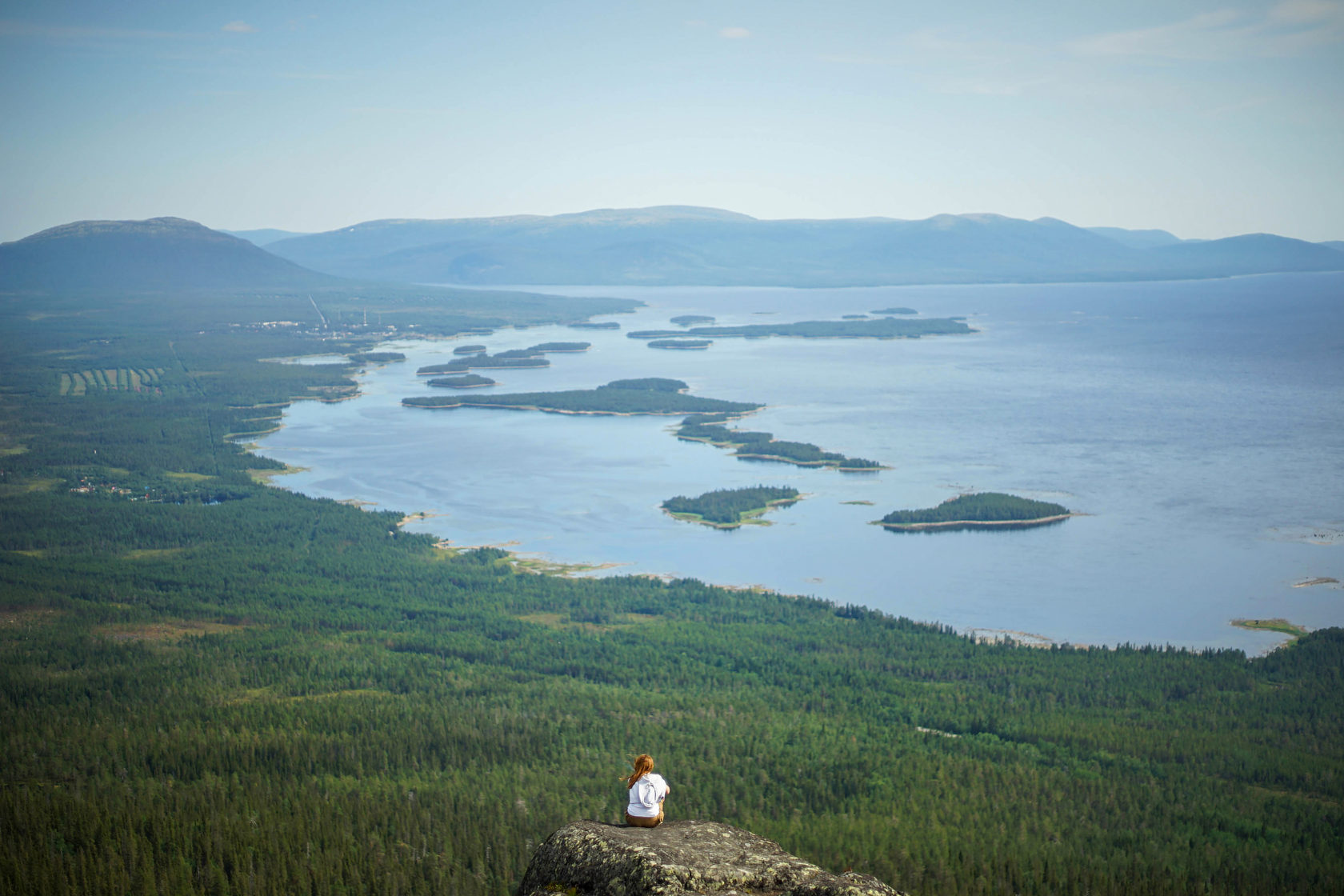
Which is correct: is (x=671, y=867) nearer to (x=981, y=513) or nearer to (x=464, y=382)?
(x=981, y=513)

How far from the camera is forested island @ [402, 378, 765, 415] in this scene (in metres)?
157

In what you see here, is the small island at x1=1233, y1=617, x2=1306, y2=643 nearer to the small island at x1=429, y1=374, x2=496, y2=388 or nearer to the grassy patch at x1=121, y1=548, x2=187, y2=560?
the grassy patch at x1=121, y1=548, x2=187, y2=560

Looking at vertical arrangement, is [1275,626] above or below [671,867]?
below

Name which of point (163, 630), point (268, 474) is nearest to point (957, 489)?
point (163, 630)

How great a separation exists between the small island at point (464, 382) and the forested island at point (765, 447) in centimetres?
5479

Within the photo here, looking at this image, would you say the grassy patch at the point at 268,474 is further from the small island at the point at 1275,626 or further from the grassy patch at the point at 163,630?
the small island at the point at 1275,626

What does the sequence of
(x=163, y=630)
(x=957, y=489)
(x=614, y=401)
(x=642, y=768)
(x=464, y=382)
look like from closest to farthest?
(x=642, y=768) → (x=163, y=630) → (x=957, y=489) → (x=614, y=401) → (x=464, y=382)

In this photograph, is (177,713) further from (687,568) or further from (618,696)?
(687,568)

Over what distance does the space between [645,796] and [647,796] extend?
4cm

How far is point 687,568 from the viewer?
85.2m

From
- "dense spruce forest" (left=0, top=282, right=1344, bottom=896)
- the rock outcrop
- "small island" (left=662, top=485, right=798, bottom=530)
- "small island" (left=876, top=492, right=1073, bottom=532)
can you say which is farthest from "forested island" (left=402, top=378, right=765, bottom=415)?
the rock outcrop

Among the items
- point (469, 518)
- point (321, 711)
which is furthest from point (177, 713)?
point (469, 518)

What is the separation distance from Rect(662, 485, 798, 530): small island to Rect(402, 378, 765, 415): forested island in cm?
4623

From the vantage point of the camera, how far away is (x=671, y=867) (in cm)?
1712
